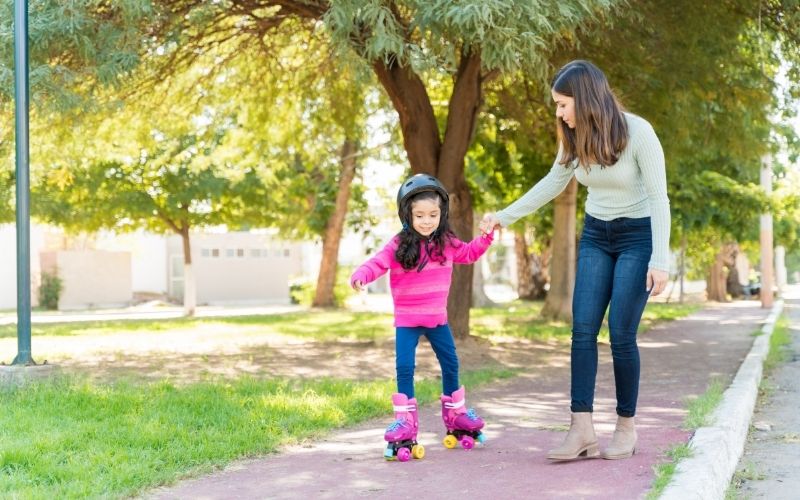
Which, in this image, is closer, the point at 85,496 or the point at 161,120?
the point at 85,496

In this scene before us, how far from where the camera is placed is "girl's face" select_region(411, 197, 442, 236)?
529cm

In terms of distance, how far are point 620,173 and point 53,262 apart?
34532 millimetres

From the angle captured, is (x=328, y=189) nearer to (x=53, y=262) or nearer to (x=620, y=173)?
(x=53, y=262)

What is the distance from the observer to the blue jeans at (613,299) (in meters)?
4.89

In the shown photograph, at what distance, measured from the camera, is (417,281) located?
5.39 meters

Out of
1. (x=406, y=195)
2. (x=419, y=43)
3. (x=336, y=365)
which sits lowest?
(x=336, y=365)

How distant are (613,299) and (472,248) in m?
0.88

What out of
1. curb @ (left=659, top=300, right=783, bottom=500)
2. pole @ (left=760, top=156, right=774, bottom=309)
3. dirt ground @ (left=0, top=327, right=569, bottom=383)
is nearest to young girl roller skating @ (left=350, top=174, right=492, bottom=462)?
curb @ (left=659, top=300, right=783, bottom=500)

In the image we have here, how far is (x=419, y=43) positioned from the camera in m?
9.09

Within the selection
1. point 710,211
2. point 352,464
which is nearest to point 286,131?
point 710,211

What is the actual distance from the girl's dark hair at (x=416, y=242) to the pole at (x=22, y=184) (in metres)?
3.94

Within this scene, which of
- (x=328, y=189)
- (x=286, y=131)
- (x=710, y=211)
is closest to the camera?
(x=286, y=131)

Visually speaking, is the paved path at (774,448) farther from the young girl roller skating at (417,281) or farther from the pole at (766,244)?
the pole at (766,244)

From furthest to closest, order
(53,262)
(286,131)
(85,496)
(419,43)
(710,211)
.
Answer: (53,262)
(710,211)
(286,131)
(419,43)
(85,496)
